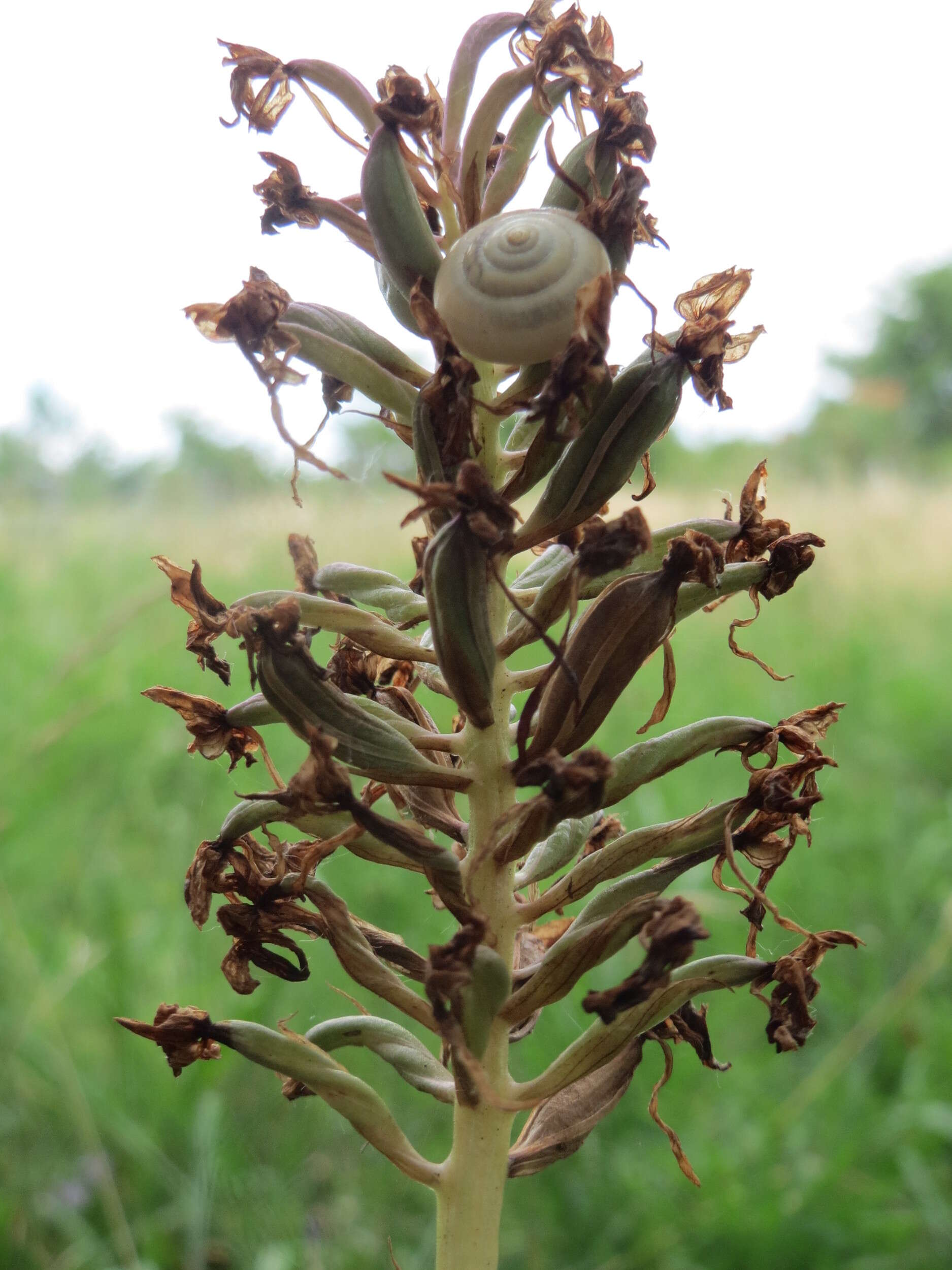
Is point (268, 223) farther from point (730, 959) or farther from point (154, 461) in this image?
point (154, 461)

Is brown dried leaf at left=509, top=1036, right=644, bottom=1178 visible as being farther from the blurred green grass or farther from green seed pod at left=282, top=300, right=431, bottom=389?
green seed pod at left=282, top=300, right=431, bottom=389

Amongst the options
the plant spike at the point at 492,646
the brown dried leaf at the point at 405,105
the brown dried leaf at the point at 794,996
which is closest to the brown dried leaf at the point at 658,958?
the plant spike at the point at 492,646

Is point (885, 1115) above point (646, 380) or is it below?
below

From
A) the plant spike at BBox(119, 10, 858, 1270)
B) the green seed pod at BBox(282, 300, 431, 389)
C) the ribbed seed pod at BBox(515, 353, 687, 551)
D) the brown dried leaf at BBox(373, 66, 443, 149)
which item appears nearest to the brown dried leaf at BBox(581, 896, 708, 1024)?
the plant spike at BBox(119, 10, 858, 1270)

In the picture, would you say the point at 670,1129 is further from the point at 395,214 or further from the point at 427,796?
the point at 395,214

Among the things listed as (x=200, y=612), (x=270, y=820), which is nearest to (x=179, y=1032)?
(x=270, y=820)

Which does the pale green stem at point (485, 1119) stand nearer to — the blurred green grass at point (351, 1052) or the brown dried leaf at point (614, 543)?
the brown dried leaf at point (614, 543)

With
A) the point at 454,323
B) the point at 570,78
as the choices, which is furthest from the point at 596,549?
the point at 570,78
